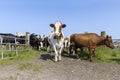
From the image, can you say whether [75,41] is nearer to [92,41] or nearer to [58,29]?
[92,41]

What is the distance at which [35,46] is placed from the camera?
22.1 metres

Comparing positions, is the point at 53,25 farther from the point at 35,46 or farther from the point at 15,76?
the point at 35,46

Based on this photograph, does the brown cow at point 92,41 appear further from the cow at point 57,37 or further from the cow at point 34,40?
the cow at point 34,40

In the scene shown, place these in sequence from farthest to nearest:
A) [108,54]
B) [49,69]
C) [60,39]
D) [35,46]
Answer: [35,46]
[108,54]
[60,39]
[49,69]

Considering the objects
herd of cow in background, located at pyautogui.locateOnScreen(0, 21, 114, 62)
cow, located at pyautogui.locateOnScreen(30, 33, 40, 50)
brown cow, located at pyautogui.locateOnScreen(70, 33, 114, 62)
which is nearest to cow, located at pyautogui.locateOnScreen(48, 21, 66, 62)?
herd of cow in background, located at pyautogui.locateOnScreen(0, 21, 114, 62)

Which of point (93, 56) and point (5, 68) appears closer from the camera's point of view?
point (5, 68)

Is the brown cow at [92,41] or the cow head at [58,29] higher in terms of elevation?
the cow head at [58,29]

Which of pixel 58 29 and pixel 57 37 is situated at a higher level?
pixel 58 29

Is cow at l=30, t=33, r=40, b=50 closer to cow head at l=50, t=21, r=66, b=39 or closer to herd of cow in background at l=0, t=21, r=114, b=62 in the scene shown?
herd of cow in background at l=0, t=21, r=114, b=62

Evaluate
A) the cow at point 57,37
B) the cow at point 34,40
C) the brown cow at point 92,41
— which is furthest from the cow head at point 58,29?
the cow at point 34,40

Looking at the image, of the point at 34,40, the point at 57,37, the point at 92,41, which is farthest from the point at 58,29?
the point at 34,40

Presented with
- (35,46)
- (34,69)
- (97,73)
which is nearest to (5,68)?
(34,69)

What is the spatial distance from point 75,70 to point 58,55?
12.2 ft

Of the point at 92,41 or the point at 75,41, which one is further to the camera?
the point at 75,41
